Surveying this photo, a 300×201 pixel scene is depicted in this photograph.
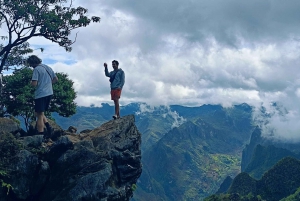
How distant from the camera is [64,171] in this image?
1700cm

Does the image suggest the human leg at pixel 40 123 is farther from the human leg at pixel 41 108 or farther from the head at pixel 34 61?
the head at pixel 34 61

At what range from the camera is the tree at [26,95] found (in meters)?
27.2

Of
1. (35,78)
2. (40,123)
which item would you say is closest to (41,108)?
(40,123)

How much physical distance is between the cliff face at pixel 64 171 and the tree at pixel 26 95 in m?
8.69

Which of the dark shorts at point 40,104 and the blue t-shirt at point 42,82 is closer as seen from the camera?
the blue t-shirt at point 42,82

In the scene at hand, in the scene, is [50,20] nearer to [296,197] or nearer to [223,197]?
[223,197]

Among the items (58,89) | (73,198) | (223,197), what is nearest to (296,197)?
(223,197)

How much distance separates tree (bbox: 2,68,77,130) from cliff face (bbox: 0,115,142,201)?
28.5 feet

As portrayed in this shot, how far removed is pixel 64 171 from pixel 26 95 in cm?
1201

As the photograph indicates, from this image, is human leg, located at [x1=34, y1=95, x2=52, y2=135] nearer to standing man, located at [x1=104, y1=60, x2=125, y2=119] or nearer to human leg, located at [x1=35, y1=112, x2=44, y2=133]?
human leg, located at [x1=35, y1=112, x2=44, y2=133]

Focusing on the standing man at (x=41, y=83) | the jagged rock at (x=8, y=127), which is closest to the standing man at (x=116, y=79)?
the standing man at (x=41, y=83)

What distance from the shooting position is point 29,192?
16359 mm

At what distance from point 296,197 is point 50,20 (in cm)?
11290

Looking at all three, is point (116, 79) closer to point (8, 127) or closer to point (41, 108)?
point (41, 108)
